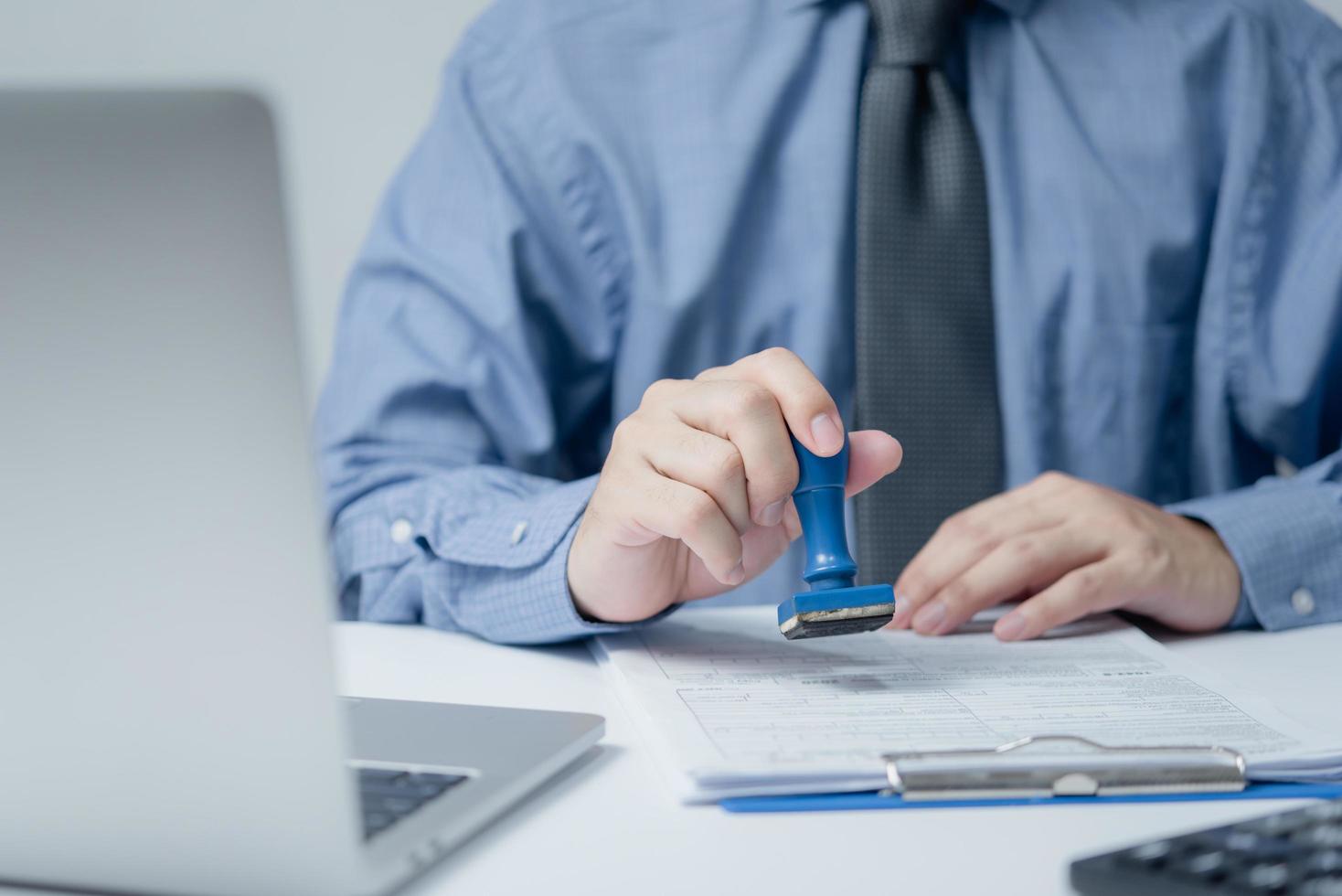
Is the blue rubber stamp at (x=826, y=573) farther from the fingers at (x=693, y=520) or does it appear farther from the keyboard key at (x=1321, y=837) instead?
the keyboard key at (x=1321, y=837)

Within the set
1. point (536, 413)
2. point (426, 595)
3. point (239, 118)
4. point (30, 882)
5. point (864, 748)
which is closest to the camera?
point (239, 118)

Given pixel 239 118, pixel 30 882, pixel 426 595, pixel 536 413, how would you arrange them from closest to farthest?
1. pixel 239 118
2. pixel 30 882
3. pixel 426 595
4. pixel 536 413

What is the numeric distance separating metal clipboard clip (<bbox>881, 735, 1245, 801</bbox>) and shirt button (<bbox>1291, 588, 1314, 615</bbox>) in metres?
0.42

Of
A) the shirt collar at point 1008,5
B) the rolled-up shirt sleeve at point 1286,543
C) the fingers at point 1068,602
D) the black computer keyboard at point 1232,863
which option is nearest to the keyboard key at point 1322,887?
the black computer keyboard at point 1232,863

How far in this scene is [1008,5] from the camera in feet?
4.00

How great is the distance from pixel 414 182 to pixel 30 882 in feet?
2.95

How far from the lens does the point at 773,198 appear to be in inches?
46.9

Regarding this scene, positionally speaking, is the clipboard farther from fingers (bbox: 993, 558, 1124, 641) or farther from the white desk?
fingers (bbox: 993, 558, 1124, 641)

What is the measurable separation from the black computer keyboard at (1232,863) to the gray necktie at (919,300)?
618mm

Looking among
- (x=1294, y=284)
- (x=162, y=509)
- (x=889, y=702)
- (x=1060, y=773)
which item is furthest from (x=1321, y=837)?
(x=1294, y=284)

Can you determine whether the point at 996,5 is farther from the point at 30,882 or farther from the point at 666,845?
the point at 30,882

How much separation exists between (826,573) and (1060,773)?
0.55ft

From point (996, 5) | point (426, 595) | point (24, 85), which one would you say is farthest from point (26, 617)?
point (996, 5)

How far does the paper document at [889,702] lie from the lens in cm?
54
